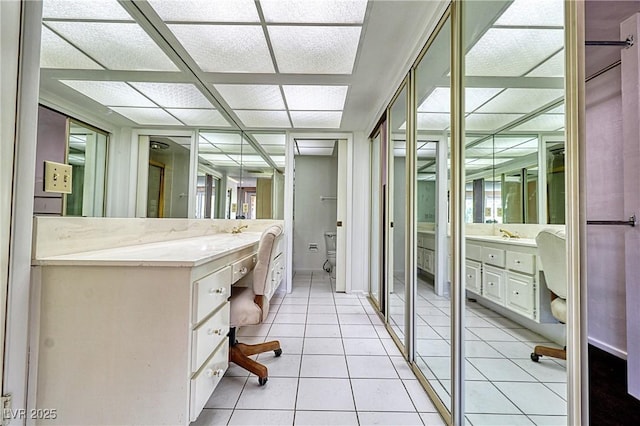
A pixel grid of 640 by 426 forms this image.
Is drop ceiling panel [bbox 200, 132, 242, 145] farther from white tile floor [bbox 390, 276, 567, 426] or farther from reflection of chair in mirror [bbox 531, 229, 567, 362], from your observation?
reflection of chair in mirror [bbox 531, 229, 567, 362]

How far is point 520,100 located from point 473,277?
35.0 inches

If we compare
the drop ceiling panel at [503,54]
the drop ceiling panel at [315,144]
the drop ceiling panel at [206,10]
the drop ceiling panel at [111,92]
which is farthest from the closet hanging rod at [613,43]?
the drop ceiling panel at [315,144]

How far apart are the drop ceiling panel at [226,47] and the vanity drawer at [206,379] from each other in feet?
6.34

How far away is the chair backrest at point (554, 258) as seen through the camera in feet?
2.51

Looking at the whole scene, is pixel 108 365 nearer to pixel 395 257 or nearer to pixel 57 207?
pixel 57 207

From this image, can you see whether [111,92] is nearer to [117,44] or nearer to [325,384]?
[117,44]

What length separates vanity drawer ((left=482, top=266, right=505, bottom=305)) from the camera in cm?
138

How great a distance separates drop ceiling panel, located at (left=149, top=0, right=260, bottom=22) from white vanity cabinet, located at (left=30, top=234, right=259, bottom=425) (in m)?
1.46

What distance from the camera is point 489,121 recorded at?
1.44 meters

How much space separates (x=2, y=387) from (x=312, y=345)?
5.41ft

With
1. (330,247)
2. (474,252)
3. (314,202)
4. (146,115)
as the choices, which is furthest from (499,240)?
(314,202)

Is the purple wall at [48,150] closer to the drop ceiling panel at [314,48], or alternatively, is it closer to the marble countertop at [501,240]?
the drop ceiling panel at [314,48]

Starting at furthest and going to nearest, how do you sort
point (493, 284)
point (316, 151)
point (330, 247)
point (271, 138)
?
point (330, 247) < point (316, 151) < point (271, 138) < point (493, 284)

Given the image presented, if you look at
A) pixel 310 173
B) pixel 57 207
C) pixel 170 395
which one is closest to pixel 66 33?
pixel 57 207
